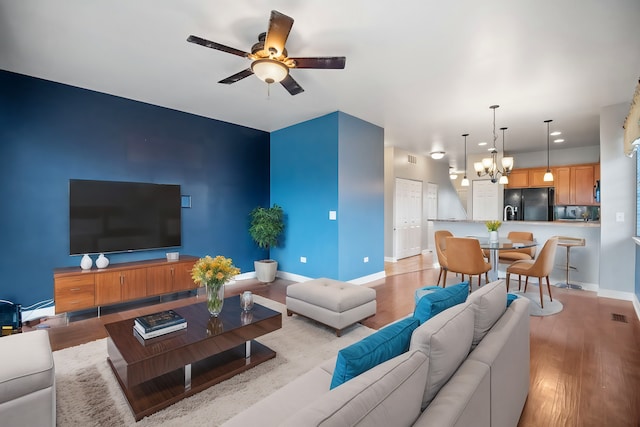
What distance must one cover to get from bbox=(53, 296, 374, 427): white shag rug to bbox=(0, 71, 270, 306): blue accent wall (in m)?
1.57

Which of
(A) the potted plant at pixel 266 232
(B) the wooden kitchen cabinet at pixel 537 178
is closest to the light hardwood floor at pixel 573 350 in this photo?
(A) the potted plant at pixel 266 232

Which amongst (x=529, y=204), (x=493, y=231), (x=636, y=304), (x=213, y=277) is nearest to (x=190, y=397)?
(x=213, y=277)

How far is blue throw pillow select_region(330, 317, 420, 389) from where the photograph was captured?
102 centimetres

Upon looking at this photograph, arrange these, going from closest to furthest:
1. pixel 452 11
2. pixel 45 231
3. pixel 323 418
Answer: pixel 323 418, pixel 452 11, pixel 45 231

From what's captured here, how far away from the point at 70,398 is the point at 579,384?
11.8 feet

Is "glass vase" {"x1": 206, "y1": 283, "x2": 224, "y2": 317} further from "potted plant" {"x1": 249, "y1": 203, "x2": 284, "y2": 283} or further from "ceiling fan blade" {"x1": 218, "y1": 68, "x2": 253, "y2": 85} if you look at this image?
"potted plant" {"x1": 249, "y1": 203, "x2": 284, "y2": 283}

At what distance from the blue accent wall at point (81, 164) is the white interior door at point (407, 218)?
4123 millimetres

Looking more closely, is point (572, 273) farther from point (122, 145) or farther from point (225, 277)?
point (122, 145)

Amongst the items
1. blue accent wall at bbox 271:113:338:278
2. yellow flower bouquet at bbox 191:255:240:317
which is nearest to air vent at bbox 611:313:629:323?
blue accent wall at bbox 271:113:338:278

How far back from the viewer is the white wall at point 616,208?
405 cm

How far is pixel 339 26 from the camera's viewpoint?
8.23 feet

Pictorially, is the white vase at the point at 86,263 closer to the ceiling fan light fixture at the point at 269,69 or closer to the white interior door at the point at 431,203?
the ceiling fan light fixture at the point at 269,69

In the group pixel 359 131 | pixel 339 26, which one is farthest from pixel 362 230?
pixel 339 26

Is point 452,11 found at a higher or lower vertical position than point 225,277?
higher
